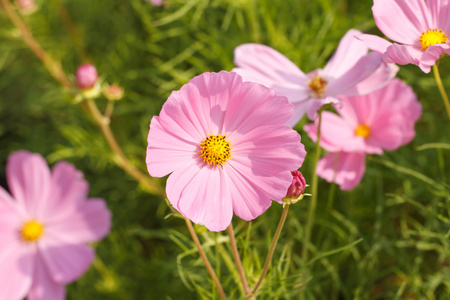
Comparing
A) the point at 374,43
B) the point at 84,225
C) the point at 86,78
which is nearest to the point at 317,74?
the point at 374,43

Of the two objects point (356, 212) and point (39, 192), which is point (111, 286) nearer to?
point (39, 192)

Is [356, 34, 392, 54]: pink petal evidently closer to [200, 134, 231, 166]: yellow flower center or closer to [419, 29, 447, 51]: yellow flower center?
[419, 29, 447, 51]: yellow flower center

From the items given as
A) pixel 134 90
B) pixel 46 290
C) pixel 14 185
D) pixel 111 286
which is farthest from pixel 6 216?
pixel 134 90

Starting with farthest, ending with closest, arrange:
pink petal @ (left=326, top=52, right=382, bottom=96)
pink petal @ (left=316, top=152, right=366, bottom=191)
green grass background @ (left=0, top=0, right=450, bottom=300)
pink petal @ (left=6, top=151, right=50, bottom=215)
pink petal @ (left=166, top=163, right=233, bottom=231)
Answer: pink petal @ (left=6, top=151, right=50, bottom=215) < green grass background @ (left=0, top=0, right=450, bottom=300) < pink petal @ (left=316, top=152, right=366, bottom=191) < pink petal @ (left=326, top=52, right=382, bottom=96) < pink petal @ (left=166, top=163, right=233, bottom=231)

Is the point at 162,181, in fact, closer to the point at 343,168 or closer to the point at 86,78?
the point at 86,78

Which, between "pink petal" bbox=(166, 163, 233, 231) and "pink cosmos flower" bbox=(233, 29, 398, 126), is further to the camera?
"pink cosmos flower" bbox=(233, 29, 398, 126)

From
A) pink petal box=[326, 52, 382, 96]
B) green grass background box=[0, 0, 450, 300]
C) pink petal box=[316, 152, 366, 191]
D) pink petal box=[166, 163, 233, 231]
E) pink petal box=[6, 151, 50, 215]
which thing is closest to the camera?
pink petal box=[166, 163, 233, 231]

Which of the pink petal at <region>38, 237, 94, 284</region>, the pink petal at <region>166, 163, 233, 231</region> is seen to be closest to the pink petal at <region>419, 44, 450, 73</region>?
the pink petal at <region>166, 163, 233, 231</region>

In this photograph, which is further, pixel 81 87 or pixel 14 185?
pixel 14 185
